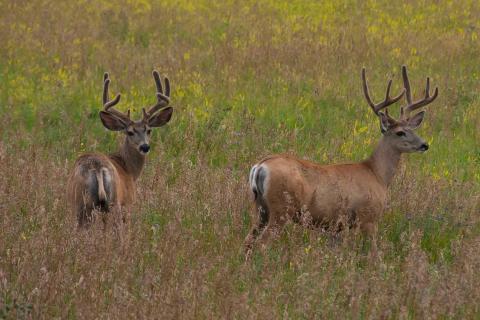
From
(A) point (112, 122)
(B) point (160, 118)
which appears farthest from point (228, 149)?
(A) point (112, 122)

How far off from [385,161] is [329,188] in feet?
3.34

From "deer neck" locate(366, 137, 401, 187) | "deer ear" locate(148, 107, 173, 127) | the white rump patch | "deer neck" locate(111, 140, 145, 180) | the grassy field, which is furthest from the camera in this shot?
"deer ear" locate(148, 107, 173, 127)

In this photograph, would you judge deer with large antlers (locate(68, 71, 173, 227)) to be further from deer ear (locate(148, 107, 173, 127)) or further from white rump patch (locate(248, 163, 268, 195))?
white rump patch (locate(248, 163, 268, 195))

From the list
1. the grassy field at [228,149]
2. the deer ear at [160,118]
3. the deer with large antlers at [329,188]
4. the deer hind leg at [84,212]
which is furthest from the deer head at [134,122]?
the deer with large antlers at [329,188]

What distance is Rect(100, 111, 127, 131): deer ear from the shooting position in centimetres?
813

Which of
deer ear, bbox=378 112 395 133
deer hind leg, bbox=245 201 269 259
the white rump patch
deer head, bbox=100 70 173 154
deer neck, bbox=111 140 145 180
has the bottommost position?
deer hind leg, bbox=245 201 269 259

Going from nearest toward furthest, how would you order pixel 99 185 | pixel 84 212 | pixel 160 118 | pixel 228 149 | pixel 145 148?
1. pixel 99 185
2. pixel 84 212
3. pixel 145 148
4. pixel 160 118
5. pixel 228 149

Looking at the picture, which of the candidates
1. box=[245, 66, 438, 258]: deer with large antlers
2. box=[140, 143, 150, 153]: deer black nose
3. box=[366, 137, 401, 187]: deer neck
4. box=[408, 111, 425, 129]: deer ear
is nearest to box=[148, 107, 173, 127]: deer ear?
box=[140, 143, 150, 153]: deer black nose

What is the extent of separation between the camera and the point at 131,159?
8.34 metres

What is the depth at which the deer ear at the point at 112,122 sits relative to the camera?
8.13 metres

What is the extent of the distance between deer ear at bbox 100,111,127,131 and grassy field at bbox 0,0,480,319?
582mm

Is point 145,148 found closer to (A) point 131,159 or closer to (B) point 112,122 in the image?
(A) point 131,159

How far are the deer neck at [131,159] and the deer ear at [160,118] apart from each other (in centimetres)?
32

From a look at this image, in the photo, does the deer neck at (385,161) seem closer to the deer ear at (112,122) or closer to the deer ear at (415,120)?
the deer ear at (415,120)
